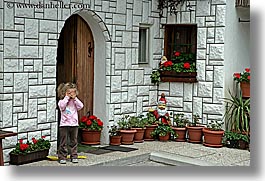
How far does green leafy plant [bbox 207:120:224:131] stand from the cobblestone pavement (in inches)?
13.2

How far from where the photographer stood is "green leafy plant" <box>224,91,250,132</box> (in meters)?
8.62

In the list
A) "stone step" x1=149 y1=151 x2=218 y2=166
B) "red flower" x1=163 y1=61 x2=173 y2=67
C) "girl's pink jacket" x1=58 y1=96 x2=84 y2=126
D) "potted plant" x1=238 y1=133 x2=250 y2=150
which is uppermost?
"red flower" x1=163 y1=61 x2=173 y2=67

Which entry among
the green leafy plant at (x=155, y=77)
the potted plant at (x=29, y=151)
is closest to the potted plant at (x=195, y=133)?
the green leafy plant at (x=155, y=77)

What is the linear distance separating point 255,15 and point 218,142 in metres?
2.25

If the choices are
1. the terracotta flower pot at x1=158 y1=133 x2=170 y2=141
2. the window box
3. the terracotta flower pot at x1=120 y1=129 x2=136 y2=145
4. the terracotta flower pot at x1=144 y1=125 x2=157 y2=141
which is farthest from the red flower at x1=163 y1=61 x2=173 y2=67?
the terracotta flower pot at x1=120 y1=129 x2=136 y2=145

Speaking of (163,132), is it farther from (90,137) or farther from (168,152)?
(90,137)

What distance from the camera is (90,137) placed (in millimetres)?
8383

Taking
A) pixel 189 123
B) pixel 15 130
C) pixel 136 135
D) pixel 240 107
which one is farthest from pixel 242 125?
pixel 15 130

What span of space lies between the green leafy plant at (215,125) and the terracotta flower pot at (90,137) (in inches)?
72.5

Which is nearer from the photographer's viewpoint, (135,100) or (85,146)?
(85,146)

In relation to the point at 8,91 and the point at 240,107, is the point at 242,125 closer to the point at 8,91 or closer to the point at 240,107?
the point at 240,107

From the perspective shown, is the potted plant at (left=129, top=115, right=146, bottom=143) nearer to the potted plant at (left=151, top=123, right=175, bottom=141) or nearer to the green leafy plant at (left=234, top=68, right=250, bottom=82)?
the potted plant at (left=151, top=123, right=175, bottom=141)

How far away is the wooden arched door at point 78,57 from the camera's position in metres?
8.52

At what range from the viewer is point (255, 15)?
24.1 feet
